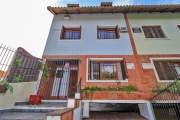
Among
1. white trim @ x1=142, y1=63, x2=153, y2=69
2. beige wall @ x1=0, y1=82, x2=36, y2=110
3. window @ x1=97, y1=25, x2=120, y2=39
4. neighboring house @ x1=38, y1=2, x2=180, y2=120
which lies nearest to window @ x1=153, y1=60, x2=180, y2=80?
neighboring house @ x1=38, y1=2, x2=180, y2=120

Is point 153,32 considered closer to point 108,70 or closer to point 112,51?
point 112,51

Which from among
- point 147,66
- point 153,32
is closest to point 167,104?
point 147,66

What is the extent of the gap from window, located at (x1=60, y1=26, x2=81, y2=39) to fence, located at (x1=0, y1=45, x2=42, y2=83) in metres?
2.76

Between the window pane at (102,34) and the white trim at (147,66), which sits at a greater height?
the window pane at (102,34)

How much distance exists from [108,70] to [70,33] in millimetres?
4223

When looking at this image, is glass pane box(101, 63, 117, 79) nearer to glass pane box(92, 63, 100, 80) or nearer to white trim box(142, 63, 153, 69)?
glass pane box(92, 63, 100, 80)

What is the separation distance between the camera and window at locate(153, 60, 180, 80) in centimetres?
608

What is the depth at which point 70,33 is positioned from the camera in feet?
26.4

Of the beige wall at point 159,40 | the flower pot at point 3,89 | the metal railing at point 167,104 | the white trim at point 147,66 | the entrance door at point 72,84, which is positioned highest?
the beige wall at point 159,40

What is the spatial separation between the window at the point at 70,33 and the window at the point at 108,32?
1.62 metres

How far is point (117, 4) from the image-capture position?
847 centimetres

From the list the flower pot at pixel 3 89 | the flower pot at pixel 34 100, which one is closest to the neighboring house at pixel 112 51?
the flower pot at pixel 34 100

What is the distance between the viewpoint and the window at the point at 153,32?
7611 mm

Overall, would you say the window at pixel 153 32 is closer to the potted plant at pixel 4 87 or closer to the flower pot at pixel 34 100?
the flower pot at pixel 34 100
